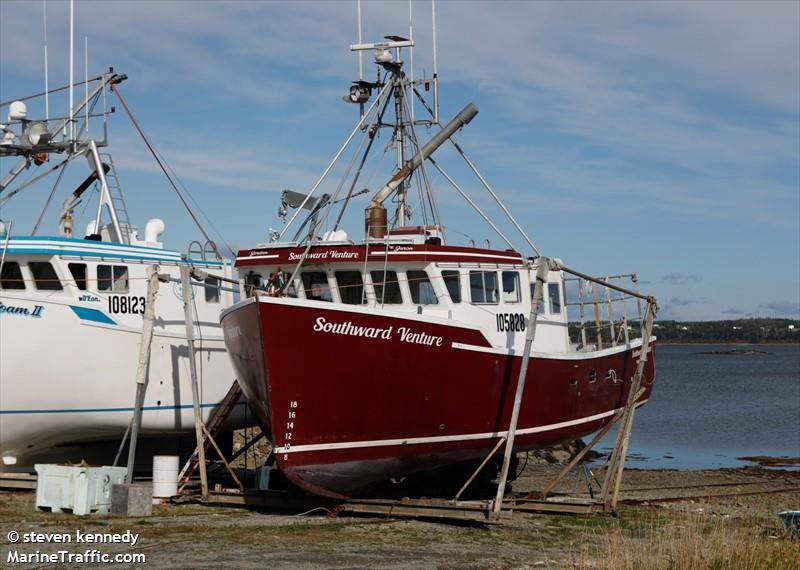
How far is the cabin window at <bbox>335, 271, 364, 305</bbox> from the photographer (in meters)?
19.7

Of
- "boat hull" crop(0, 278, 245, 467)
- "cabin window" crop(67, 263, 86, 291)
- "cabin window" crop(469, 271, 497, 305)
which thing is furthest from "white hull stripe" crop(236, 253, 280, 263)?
"cabin window" crop(469, 271, 497, 305)

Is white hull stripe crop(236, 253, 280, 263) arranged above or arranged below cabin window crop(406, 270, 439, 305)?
above

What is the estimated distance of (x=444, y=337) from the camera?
687 inches

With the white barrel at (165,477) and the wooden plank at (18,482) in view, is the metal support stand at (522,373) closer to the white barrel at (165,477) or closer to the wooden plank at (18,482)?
the white barrel at (165,477)

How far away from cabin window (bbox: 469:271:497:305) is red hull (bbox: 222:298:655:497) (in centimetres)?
148

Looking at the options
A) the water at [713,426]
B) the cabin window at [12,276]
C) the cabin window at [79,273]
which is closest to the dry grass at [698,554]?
the cabin window at [79,273]

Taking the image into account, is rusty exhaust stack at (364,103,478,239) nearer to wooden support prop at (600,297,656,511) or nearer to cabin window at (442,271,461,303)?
cabin window at (442,271,461,303)

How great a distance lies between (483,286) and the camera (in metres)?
19.8

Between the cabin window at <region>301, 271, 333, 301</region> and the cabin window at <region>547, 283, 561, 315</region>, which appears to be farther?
the cabin window at <region>547, 283, 561, 315</region>

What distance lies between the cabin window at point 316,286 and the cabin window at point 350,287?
23cm

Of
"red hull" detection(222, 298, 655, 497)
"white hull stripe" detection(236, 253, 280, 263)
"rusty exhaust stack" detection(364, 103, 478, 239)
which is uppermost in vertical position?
"rusty exhaust stack" detection(364, 103, 478, 239)

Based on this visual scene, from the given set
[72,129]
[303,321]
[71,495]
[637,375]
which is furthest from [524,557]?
[72,129]

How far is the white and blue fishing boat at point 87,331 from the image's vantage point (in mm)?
19641

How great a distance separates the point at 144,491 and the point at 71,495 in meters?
1.22
